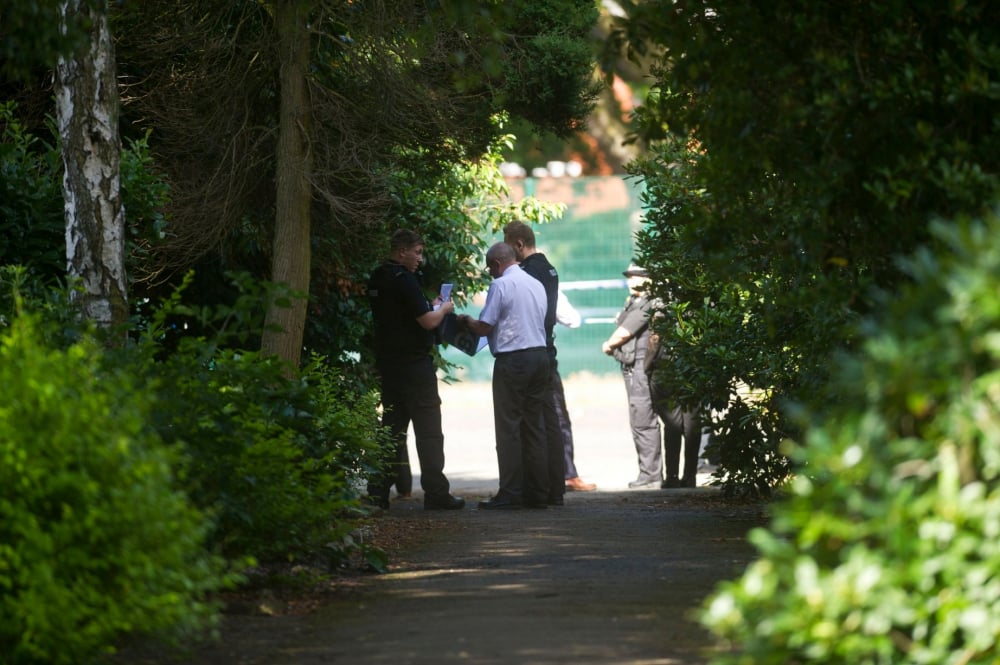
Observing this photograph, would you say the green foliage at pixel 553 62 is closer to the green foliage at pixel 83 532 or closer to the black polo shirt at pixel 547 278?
the black polo shirt at pixel 547 278

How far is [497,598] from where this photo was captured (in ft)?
23.2

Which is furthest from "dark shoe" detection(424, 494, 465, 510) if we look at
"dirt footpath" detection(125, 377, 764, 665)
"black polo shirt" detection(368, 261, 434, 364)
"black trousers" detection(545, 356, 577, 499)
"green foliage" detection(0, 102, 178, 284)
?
"green foliage" detection(0, 102, 178, 284)

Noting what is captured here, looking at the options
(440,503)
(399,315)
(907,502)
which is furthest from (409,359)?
(907,502)

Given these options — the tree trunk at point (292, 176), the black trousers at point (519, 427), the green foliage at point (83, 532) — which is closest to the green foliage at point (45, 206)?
the tree trunk at point (292, 176)

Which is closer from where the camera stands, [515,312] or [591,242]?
[515,312]

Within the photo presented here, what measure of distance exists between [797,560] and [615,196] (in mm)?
24781

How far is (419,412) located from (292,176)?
86.3 inches

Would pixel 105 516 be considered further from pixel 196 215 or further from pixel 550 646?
pixel 196 215

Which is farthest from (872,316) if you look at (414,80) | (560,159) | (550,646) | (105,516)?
(560,159)

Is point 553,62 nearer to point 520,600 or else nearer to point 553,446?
point 553,446

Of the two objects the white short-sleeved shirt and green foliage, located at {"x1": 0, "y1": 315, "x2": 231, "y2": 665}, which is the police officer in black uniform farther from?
green foliage, located at {"x1": 0, "y1": 315, "x2": 231, "y2": 665}

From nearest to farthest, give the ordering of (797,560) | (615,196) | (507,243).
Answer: (797,560) < (507,243) < (615,196)

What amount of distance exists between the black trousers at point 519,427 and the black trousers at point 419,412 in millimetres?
490

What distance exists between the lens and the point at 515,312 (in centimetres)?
1263
